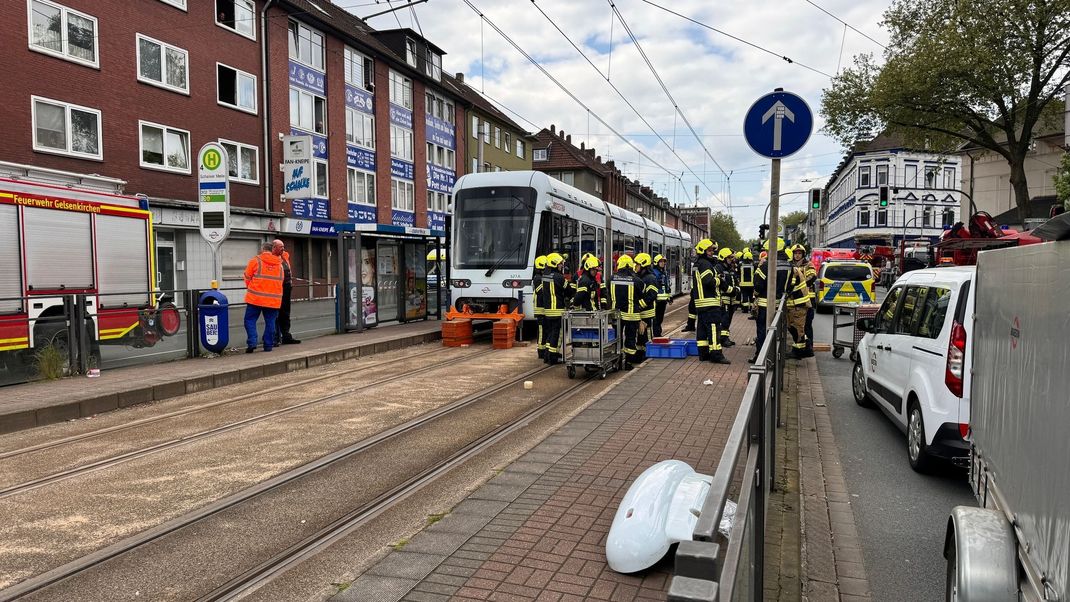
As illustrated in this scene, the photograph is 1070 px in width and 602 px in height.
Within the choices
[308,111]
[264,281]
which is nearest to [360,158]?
[308,111]

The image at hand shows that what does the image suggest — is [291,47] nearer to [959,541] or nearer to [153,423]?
[153,423]

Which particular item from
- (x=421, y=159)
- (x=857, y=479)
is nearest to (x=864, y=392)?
(x=857, y=479)

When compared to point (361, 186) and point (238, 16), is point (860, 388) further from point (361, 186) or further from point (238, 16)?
point (361, 186)

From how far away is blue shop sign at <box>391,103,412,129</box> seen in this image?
118 feet

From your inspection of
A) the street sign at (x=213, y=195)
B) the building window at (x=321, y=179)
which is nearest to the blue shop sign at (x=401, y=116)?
the building window at (x=321, y=179)

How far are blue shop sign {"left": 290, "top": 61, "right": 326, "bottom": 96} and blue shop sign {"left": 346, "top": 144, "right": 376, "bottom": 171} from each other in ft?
9.67

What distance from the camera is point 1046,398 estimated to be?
2393mm

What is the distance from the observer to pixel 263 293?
12.6 metres

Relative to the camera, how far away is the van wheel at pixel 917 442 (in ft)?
19.6

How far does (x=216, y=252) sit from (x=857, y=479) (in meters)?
11.1

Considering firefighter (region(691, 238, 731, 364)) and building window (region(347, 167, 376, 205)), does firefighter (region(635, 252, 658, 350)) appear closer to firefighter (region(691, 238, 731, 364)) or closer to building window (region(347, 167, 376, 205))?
firefighter (region(691, 238, 731, 364))

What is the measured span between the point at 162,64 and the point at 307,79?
7271 millimetres

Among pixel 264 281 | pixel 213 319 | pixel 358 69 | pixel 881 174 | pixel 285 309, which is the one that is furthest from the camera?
pixel 881 174

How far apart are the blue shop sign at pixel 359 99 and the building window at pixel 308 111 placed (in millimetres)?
1875
